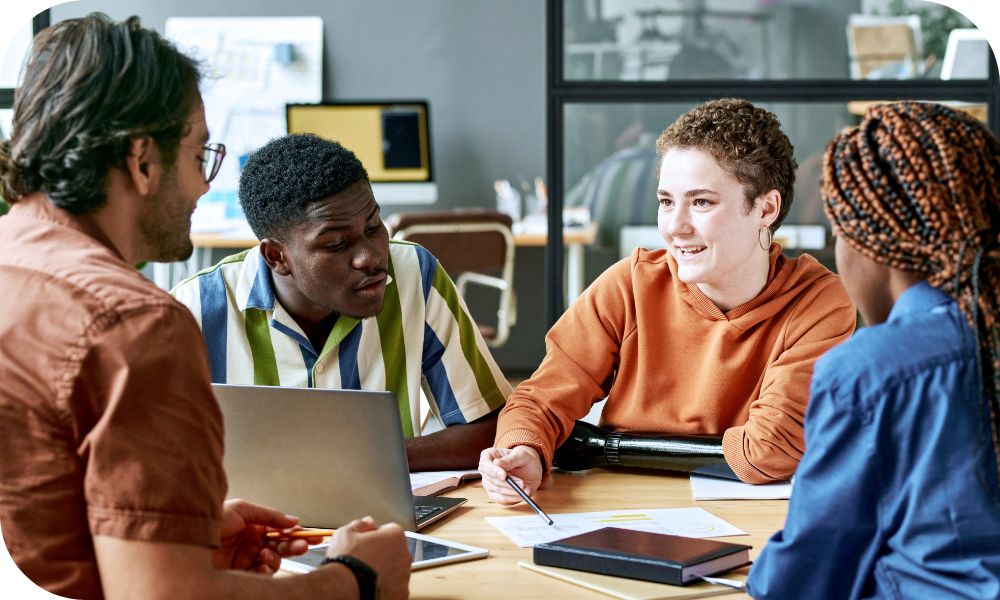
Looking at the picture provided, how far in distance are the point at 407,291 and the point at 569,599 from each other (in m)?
0.90

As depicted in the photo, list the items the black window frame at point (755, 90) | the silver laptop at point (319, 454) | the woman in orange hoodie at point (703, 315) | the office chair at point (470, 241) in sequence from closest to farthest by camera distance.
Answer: the silver laptop at point (319, 454) < the woman in orange hoodie at point (703, 315) < the black window frame at point (755, 90) < the office chair at point (470, 241)

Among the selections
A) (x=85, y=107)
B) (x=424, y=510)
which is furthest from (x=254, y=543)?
(x=85, y=107)

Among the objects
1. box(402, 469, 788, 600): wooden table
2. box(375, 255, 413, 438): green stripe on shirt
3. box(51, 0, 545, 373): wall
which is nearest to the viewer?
box(402, 469, 788, 600): wooden table

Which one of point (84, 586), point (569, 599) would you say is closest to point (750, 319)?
point (569, 599)

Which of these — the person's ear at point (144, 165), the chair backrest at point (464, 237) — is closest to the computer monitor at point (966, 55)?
the chair backrest at point (464, 237)

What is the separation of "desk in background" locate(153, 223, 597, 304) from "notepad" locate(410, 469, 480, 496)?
Result: 7.37 ft

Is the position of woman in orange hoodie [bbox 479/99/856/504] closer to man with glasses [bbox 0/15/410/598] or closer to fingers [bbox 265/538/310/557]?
fingers [bbox 265/538/310/557]

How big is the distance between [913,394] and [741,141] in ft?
3.14

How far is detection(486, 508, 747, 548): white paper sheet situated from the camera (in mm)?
1479

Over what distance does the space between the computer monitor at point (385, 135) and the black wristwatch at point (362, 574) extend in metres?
4.69

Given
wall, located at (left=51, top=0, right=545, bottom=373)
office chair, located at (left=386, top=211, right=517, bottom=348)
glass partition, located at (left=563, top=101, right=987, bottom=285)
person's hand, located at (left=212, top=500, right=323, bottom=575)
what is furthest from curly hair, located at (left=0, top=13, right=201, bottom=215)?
wall, located at (left=51, top=0, right=545, bottom=373)

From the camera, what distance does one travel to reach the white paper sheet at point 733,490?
5.51 ft

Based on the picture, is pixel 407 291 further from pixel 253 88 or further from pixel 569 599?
pixel 253 88

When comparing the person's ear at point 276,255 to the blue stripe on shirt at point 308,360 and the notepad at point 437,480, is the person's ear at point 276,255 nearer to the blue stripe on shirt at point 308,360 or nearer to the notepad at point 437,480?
the blue stripe on shirt at point 308,360
